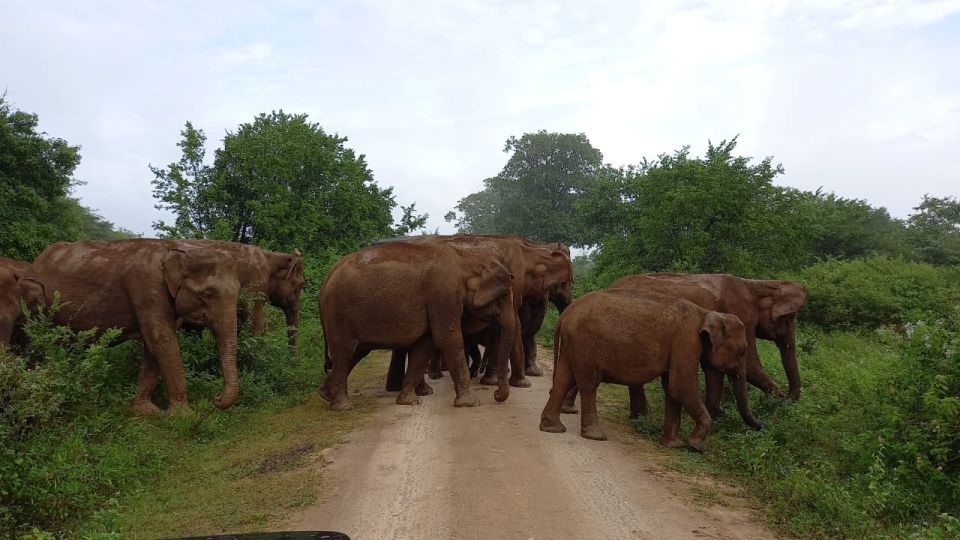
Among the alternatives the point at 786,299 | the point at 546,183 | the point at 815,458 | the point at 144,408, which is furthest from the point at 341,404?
the point at 546,183

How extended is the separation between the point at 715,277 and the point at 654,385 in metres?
2.82

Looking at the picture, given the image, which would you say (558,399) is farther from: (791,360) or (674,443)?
(791,360)

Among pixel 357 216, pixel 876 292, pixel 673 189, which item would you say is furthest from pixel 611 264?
pixel 357 216

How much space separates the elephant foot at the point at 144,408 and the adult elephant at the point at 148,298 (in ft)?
0.04

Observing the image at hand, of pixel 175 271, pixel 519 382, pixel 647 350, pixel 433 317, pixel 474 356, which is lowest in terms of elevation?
pixel 519 382

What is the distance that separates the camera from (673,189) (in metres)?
21.0

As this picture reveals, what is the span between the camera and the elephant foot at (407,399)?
10.8 metres

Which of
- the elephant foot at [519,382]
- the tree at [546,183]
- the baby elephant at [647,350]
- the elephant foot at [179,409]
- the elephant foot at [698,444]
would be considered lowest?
the elephant foot at [519,382]

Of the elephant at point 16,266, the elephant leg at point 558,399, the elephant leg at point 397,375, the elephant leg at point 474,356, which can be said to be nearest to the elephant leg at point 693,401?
the elephant leg at point 558,399

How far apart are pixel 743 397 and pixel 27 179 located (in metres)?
22.0

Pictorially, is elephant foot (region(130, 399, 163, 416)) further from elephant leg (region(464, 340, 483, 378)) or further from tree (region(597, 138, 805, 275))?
tree (region(597, 138, 805, 275))

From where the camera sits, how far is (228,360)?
32.9 ft

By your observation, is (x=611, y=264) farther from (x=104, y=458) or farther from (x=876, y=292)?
(x=104, y=458)

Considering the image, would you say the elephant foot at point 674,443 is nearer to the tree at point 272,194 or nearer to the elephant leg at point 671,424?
the elephant leg at point 671,424
